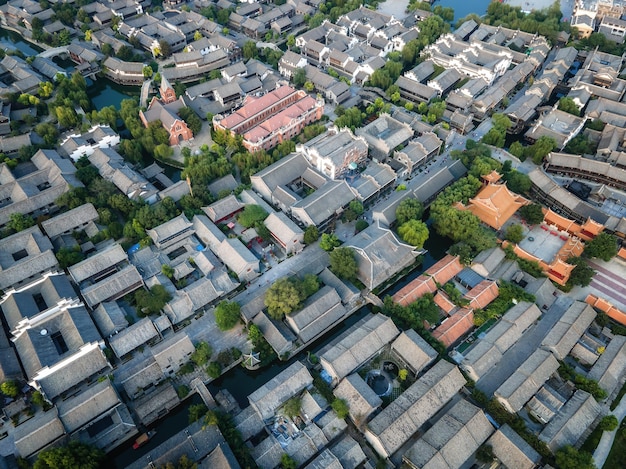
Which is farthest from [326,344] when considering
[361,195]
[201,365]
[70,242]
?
[70,242]

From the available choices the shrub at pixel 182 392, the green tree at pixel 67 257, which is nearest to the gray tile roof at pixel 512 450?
the shrub at pixel 182 392

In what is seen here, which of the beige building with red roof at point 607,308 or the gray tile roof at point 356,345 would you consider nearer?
the gray tile roof at point 356,345

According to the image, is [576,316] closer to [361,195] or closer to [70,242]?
[361,195]

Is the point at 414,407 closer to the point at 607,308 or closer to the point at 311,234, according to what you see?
the point at 311,234

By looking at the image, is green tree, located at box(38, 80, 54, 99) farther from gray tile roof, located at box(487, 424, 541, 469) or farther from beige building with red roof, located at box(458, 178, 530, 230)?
gray tile roof, located at box(487, 424, 541, 469)

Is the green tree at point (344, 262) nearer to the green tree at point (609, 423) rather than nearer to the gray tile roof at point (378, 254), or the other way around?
the gray tile roof at point (378, 254)

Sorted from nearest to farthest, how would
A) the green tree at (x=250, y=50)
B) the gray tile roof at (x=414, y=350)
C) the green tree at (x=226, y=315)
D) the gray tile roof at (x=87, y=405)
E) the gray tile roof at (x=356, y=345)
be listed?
1. the gray tile roof at (x=87, y=405)
2. the gray tile roof at (x=356, y=345)
3. the gray tile roof at (x=414, y=350)
4. the green tree at (x=226, y=315)
5. the green tree at (x=250, y=50)
